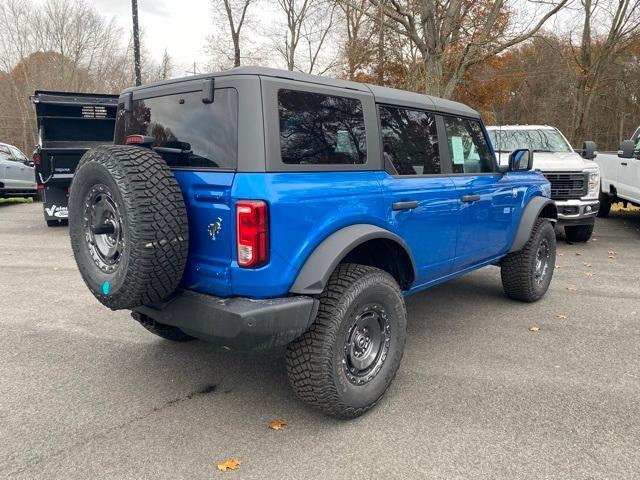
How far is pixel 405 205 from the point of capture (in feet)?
10.8

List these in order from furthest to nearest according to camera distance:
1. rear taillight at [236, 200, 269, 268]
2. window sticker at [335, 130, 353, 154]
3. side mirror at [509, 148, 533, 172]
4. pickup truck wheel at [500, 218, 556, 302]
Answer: pickup truck wheel at [500, 218, 556, 302] → side mirror at [509, 148, 533, 172] → window sticker at [335, 130, 353, 154] → rear taillight at [236, 200, 269, 268]

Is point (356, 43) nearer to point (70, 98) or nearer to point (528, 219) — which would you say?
point (70, 98)

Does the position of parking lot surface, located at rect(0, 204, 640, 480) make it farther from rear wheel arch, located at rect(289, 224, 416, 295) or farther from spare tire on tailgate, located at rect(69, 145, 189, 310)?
spare tire on tailgate, located at rect(69, 145, 189, 310)

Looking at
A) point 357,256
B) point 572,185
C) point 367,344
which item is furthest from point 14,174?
point 367,344

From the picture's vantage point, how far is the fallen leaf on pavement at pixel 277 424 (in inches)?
113

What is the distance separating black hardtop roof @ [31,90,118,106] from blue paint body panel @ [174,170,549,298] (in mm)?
8862

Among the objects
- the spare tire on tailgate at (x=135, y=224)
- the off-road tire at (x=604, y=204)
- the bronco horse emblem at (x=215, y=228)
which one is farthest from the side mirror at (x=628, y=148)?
the spare tire on tailgate at (x=135, y=224)

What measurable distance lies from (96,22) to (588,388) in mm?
36415

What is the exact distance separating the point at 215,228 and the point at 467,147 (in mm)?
Answer: 2619

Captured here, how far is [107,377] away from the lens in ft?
11.5

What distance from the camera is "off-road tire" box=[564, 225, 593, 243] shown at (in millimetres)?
8531

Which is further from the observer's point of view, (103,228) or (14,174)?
(14,174)

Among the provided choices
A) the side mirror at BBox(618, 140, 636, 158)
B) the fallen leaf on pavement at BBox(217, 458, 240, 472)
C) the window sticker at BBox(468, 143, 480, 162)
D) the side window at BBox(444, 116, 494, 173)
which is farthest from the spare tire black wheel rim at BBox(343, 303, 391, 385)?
the side mirror at BBox(618, 140, 636, 158)

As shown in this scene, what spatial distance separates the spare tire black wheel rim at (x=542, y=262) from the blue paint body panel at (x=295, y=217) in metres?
1.98
